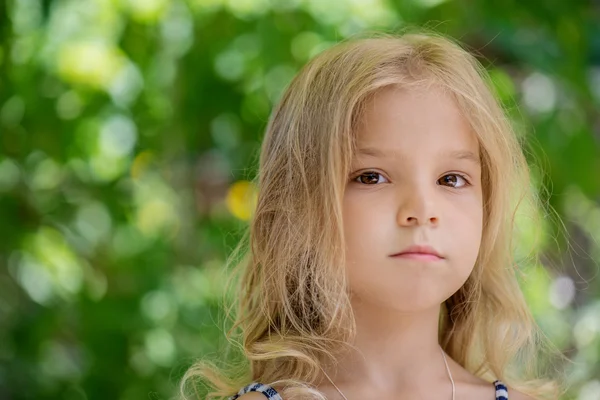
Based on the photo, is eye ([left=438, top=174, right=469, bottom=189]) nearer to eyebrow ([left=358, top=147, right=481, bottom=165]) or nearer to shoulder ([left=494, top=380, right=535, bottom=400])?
eyebrow ([left=358, top=147, right=481, bottom=165])

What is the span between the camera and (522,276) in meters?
1.51

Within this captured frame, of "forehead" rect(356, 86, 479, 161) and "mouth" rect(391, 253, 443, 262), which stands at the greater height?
"forehead" rect(356, 86, 479, 161)

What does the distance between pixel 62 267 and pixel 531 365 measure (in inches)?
40.7

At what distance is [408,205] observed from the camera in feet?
4.05

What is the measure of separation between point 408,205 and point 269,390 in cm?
27

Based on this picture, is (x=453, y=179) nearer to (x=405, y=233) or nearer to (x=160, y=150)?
(x=405, y=233)

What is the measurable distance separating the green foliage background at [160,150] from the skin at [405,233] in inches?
24.6

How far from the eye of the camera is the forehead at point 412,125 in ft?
4.12

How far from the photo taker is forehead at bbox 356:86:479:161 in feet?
4.12

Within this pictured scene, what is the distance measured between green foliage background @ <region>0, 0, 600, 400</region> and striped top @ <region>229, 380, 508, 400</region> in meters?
0.59

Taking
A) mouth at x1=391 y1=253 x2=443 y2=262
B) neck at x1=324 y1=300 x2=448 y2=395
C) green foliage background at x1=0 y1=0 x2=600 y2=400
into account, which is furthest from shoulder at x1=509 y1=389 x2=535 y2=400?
green foliage background at x1=0 y1=0 x2=600 y2=400

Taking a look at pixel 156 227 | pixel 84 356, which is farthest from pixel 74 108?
pixel 84 356

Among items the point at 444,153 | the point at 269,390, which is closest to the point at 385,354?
the point at 269,390

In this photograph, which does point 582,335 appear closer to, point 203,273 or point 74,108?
point 203,273
